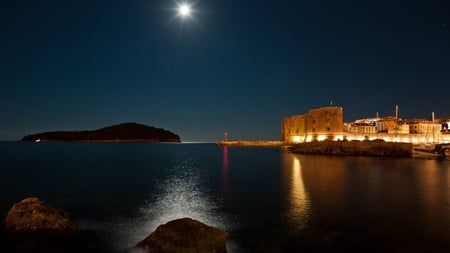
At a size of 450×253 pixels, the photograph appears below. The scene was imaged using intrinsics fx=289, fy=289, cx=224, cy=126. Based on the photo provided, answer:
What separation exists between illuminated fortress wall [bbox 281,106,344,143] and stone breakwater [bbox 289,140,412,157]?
13941mm

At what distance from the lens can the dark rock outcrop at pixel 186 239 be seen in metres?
8.13

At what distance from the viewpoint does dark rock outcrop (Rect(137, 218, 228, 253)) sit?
26.7ft

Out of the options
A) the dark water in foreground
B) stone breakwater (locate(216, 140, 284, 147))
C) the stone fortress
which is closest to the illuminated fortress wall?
the stone fortress

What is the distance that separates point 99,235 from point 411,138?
248ft

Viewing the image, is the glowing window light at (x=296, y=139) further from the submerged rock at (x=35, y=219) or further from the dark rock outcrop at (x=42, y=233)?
the submerged rock at (x=35, y=219)

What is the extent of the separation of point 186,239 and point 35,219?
21.1 ft

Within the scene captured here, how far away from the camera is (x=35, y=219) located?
35.2 feet

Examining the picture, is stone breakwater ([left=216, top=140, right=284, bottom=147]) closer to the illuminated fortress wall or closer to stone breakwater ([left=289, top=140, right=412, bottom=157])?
the illuminated fortress wall

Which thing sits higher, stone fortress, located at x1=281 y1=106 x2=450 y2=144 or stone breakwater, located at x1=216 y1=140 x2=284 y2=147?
stone fortress, located at x1=281 y1=106 x2=450 y2=144

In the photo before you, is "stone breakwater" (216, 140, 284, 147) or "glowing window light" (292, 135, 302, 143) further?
"stone breakwater" (216, 140, 284, 147)

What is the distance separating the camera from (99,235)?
1111 cm

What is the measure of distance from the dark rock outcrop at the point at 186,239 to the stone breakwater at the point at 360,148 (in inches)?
2070

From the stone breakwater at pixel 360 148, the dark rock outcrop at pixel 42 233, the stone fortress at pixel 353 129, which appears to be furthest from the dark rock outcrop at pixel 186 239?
the stone fortress at pixel 353 129

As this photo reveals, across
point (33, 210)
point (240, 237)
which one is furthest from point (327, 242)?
point (33, 210)
